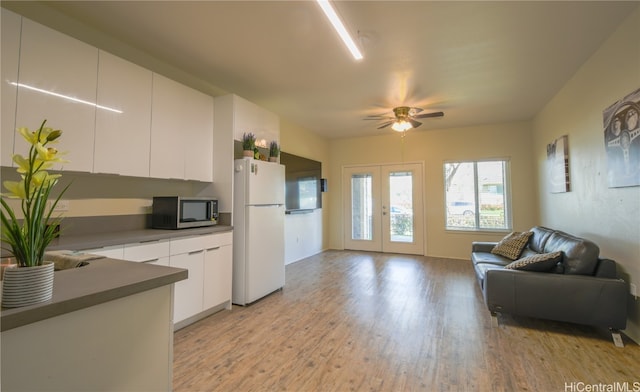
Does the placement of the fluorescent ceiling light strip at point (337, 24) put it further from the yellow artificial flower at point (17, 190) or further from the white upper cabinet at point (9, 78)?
the white upper cabinet at point (9, 78)

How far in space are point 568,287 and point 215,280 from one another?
336 cm

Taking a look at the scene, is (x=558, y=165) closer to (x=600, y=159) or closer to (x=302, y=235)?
(x=600, y=159)

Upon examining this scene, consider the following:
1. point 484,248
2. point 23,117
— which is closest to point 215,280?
point 23,117

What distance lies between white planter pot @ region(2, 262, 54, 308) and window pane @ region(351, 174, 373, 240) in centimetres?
617

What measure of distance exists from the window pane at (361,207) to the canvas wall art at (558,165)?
3324mm

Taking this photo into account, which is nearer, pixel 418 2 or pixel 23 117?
pixel 23 117

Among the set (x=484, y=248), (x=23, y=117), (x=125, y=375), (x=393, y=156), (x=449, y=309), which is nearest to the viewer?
(x=125, y=375)

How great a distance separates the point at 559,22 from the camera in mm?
2441

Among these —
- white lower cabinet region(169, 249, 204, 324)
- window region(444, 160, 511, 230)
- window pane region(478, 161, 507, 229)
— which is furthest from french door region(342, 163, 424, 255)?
white lower cabinet region(169, 249, 204, 324)

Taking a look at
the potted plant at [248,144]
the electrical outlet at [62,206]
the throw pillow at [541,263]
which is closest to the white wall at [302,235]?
the potted plant at [248,144]

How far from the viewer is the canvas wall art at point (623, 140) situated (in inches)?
89.4

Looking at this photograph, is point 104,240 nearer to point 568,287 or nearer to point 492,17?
point 492,17

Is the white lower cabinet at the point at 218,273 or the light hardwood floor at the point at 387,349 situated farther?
the white lower cabinet at the point at 218,273

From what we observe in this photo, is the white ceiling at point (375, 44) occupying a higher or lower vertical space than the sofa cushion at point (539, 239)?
higher
